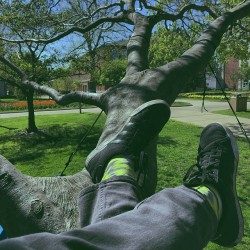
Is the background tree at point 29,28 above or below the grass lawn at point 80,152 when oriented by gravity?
above

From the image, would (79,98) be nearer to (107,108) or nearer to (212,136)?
(107,108)

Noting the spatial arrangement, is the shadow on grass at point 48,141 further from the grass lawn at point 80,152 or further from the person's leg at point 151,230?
the person's leg at point 151,230

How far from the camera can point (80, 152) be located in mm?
7832

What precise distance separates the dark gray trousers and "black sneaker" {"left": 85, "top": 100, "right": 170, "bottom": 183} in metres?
0.26

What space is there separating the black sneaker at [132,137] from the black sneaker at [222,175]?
364 mm

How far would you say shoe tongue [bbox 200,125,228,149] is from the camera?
229 centimetres

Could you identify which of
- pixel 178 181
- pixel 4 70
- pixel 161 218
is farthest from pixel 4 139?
pixel 161 218

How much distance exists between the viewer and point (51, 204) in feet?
5.74

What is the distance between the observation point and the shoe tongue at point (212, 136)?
2291 mm

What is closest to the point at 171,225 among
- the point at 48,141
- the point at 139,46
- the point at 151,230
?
the point at 151,230

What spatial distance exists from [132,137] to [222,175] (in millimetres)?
588

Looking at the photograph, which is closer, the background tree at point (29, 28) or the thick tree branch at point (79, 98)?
the thick tree branch at point (79, 98)

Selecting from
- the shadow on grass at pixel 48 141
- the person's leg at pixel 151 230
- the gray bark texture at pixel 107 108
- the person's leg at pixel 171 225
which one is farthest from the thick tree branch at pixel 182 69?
the shadow on grass at pixel 48 141

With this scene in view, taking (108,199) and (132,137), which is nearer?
(108,199)
